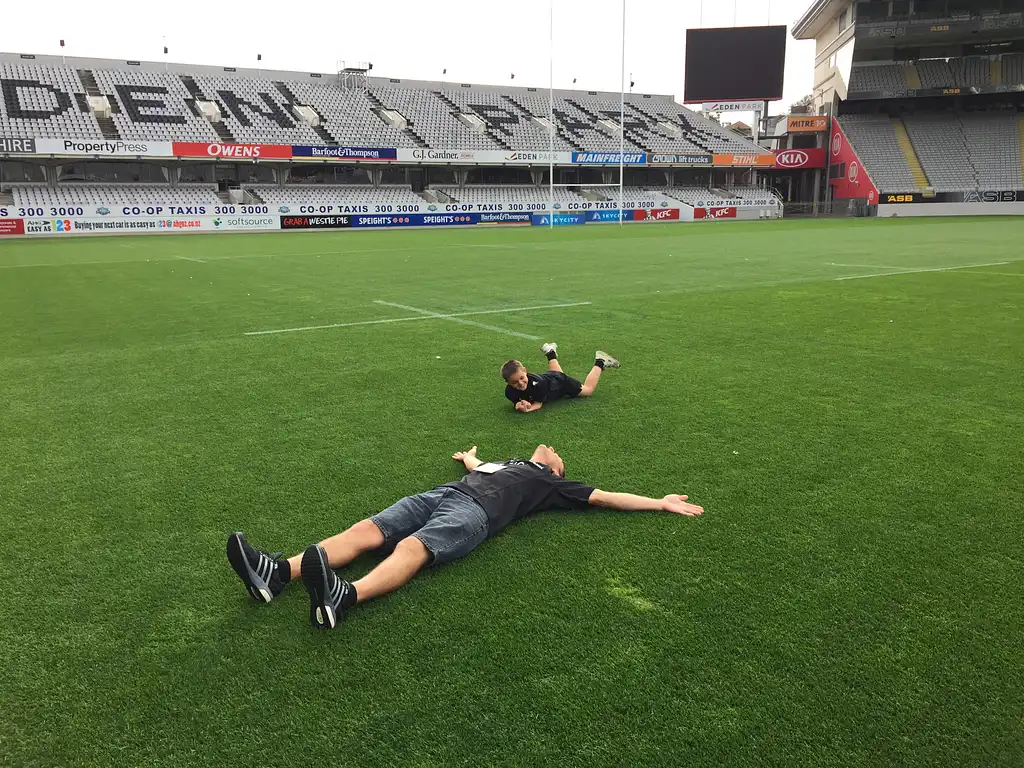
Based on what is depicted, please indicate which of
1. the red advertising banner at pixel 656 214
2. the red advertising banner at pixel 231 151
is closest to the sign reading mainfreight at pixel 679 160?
the red advertising banner at pixel 656 214

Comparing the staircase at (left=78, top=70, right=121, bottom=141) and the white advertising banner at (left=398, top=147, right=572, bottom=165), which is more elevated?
the staircase at (left=78, top=70, right=121, bottom=141)

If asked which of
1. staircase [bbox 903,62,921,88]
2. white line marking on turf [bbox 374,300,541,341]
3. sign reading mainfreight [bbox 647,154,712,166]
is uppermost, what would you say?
staircase [bbox 903,62,921,88]

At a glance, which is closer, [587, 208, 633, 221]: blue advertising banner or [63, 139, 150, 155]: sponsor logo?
[63, 139, 150, 155]: sponsor logo

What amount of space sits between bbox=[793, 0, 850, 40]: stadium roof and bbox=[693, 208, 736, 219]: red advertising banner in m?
18.0

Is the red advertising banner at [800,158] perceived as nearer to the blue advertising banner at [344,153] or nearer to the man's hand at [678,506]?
the blue advertising banner at [344,153]

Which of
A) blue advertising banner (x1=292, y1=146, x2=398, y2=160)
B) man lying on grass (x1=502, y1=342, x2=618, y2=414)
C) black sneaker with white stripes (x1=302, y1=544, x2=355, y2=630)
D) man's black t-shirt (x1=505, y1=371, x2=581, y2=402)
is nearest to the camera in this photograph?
black sneaker with white stripes (x1=302, y1=544, x2=355, y2=630)

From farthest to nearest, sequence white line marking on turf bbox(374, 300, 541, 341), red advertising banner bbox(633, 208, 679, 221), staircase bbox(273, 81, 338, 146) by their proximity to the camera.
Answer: red advertising banner bbox(633, 208, 679, 221), staircase bbox(273, 81, 338, 146), white line marking on turf bbox(374, 300, 541, 341)

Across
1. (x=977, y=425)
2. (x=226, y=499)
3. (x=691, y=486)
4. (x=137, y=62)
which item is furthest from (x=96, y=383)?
(x=137, y=62)

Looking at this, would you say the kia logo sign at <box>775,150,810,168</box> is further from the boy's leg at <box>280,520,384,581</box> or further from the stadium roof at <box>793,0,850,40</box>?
the boy's leg at <box>280,520,384,581</box>

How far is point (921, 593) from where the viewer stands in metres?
3.01

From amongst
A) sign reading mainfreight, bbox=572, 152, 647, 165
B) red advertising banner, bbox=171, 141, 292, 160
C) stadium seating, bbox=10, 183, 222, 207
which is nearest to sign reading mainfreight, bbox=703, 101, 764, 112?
sign reading mainfreight, bbox=572, 152, 647, 165

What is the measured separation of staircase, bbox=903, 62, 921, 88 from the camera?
2242 inches

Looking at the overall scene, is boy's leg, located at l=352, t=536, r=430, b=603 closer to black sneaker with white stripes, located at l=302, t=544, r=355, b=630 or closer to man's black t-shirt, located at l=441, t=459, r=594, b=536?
black sneaker with white stripes, located at l=302, t=544, r=355, b=630

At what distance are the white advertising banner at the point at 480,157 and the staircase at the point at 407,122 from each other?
0.96 m
